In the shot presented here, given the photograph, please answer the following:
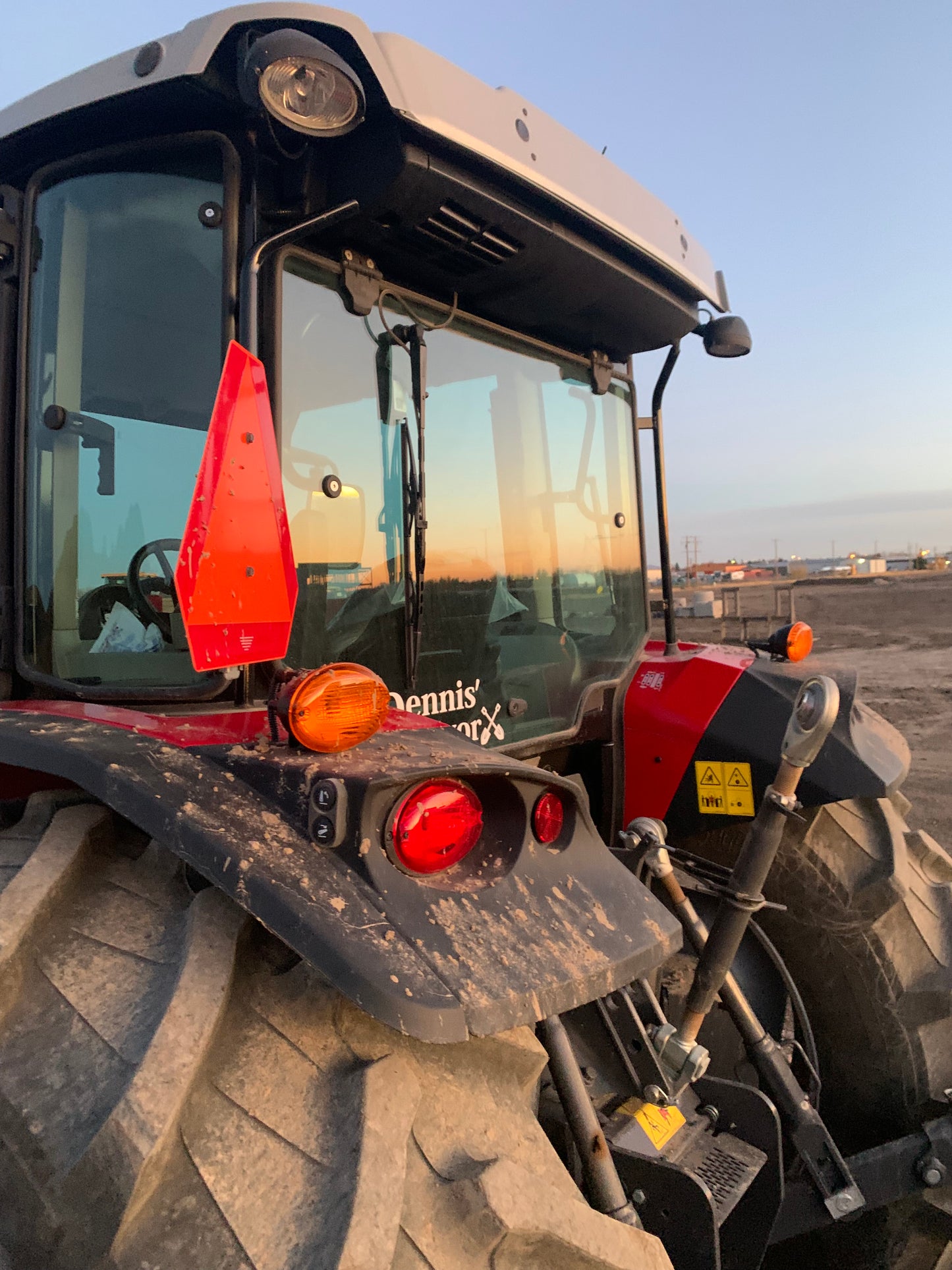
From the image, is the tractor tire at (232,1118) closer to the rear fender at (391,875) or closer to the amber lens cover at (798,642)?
the rear fender at (391,875)

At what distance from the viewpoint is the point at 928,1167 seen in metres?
1.93

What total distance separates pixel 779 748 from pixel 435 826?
1393 millimetres

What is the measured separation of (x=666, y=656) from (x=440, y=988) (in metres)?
1.91

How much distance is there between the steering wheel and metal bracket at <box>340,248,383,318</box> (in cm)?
66

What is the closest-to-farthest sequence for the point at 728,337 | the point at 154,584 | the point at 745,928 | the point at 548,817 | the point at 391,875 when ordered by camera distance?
the point at 391,875 < the point at 548,817 < the point at 154,584 < the point at 745,928 < the point at 728,337

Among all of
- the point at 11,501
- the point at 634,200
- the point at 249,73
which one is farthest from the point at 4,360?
the point at 634,200

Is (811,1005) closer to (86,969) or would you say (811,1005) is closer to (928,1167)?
(928,1167)

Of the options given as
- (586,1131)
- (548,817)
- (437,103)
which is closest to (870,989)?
(586,1131)

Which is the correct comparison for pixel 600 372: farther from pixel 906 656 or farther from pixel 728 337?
pixel 906 656

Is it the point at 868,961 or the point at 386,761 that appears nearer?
the point at 386,761

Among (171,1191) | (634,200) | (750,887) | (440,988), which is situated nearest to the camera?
(171,1191)

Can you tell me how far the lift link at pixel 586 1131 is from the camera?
143cm

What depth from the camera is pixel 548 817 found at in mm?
1419

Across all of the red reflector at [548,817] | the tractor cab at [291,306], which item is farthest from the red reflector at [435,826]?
the tractor cab at [291,306]
